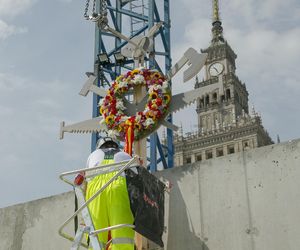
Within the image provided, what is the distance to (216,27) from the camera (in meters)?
85.1

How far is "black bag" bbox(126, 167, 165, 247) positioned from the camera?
4.82 m

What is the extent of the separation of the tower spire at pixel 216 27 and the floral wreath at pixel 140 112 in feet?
253

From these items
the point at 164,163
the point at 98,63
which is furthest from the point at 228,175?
the point at 98,63

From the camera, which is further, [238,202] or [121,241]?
[238,202]

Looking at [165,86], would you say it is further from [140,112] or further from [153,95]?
[140,112]

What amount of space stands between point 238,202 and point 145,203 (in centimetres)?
134

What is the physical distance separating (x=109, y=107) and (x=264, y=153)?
94.6 inches

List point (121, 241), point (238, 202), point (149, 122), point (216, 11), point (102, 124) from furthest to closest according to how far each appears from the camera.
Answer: point (216, 11) → point (102, 124) → point (149, 122) → point (238, 202) → point (121, 241)

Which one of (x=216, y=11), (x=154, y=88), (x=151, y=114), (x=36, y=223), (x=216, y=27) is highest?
(x=216, y=11)

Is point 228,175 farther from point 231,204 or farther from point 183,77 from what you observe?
point 183,77

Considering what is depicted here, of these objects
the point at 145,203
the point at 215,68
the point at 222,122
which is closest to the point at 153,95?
the point at 145,203

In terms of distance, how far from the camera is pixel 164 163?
60.6ft

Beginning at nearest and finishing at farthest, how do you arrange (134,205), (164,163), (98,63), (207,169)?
(134,205) < (207,169) < (164,163) < (98,63)

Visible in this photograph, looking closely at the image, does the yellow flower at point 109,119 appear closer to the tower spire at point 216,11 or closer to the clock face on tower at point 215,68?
the clock face on tower at point 215,68
